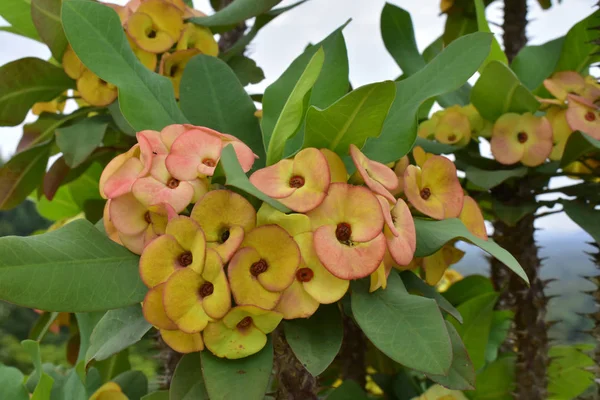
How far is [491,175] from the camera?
27.1 inches

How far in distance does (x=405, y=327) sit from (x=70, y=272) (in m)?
0.25

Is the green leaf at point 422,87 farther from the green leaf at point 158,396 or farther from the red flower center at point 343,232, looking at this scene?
the green leaf at point 158,396

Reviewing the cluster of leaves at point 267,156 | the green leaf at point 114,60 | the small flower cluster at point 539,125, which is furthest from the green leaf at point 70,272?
the small flower cluster at point 539,125

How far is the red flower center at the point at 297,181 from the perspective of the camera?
1.52 feet

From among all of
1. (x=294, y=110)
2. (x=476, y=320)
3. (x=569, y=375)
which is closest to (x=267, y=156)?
(x=294, y=110)

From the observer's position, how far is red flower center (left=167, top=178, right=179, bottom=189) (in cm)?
47

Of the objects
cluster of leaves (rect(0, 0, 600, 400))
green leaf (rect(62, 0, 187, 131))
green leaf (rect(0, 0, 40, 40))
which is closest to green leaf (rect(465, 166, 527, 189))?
cluster of leaves (rect(0, 0, 600, 400))

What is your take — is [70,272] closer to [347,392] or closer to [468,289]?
[347,392]

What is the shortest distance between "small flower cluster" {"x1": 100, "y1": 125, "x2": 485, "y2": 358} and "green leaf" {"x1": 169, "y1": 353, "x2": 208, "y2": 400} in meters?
0.04

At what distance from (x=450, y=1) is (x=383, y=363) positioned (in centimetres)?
61

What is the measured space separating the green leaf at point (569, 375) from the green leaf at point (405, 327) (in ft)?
1.52

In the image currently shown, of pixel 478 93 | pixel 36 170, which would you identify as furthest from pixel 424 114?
pixel 36 170

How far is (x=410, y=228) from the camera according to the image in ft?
1.56

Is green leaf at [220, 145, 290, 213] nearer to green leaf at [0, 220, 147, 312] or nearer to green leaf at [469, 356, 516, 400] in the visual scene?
green leaf at [0, 220, 147, 312]
